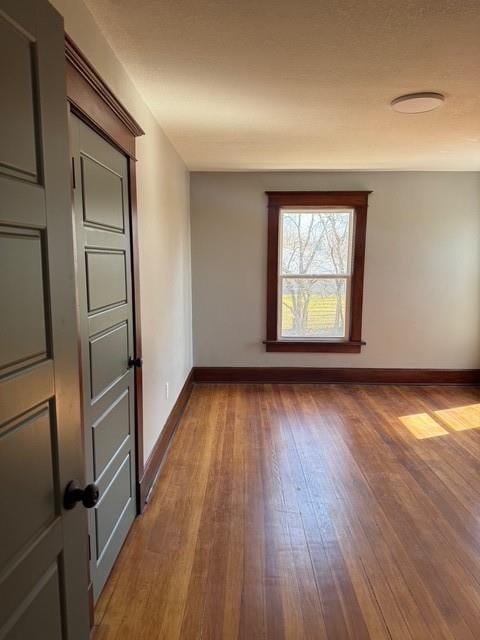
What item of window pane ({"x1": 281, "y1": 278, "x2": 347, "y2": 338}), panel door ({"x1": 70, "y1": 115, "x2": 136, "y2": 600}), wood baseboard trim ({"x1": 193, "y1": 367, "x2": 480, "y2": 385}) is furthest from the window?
panel door ({"x1": 70, "y1": 115, "x2": 136, "y2": 600})

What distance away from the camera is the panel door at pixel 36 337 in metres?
0.78

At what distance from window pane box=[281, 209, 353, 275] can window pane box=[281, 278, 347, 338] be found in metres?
0.13

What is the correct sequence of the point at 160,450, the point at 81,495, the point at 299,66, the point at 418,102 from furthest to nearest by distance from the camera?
the point at 160,450, the point at 418,102, the point at 299,66, the point at 81,495

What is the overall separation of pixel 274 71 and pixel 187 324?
2900 millimetres

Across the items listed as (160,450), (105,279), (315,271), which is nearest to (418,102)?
(105,279)

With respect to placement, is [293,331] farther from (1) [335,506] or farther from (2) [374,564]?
(2) [374,564]

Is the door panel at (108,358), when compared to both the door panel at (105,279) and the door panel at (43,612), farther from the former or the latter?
the door panel at (43,612)

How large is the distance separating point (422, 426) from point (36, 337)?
3.64 m

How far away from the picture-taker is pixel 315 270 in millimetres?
4762

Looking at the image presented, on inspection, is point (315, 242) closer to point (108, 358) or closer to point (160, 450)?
point (160, 450)

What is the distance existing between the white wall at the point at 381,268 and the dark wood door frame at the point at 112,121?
2.48 m

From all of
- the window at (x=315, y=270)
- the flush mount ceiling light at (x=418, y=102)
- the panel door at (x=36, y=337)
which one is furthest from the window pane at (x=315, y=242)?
the panel door at (x=36, y=337)

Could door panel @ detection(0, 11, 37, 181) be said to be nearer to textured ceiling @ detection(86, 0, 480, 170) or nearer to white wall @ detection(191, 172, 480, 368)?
textured ceiling @ detection(86, 0, 480, 170)

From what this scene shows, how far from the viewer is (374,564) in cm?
200
